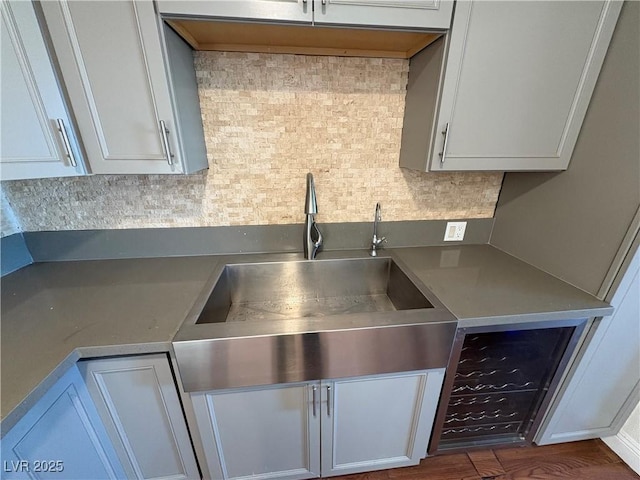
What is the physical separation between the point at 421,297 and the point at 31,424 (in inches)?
49.7

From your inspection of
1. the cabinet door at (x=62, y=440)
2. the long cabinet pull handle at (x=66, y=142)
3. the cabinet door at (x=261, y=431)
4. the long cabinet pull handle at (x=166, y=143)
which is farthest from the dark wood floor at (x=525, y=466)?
the long cabinet pull handle at (x=66, y=142)

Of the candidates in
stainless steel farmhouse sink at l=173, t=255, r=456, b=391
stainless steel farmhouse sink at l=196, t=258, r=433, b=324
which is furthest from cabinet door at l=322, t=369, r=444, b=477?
stainless steel farmhouse sink at l=196, t=258, r=433, b=324

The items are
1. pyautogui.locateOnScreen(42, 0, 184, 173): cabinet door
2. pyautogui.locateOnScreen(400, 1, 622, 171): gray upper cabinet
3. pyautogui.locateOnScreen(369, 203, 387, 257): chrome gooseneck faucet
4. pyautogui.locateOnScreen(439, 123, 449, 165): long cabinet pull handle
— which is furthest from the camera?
pyautogui.locateOnScreen(369, 203, 387, 257): chrome gooseneck faucet

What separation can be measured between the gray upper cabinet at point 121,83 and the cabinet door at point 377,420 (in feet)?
3.43

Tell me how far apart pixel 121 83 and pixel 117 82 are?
0.04ft

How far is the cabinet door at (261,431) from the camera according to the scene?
91cm

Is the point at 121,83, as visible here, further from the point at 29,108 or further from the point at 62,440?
the point at 62,440

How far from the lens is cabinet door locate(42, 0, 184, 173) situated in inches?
30.3

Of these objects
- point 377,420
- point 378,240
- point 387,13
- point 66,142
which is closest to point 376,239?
point 378,240

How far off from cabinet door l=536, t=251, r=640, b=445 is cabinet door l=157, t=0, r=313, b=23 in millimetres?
1378

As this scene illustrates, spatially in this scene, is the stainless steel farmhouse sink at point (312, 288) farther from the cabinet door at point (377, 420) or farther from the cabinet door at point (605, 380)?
the cabinet door at point (605, 380)

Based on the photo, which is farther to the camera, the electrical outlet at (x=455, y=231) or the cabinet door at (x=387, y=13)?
the electrical outlet at (x=455, y=231)

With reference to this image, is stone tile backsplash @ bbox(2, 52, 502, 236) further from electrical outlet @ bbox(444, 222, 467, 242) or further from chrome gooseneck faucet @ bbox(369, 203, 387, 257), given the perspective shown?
electrical outlet @ bbox(444, 222, 467, 242)

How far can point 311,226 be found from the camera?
49.1 inches
